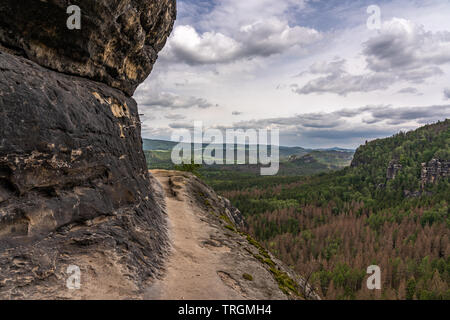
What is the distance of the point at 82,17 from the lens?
1600 cm

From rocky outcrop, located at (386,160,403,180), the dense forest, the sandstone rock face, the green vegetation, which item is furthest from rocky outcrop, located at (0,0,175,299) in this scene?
rocky outcrop, located at (386,160,403,180)

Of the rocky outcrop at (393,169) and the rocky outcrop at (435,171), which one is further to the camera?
the rocky outcrop at (393,169)

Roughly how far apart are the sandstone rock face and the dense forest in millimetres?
31953

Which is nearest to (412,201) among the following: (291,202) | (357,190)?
(357,190)

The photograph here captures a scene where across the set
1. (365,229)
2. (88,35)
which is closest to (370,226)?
(365,229)

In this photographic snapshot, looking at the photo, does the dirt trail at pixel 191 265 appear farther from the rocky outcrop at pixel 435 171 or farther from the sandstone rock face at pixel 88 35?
the rocky outcrop at pixel 435 171

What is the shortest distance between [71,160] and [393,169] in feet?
696

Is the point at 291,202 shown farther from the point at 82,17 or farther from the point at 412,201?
the point at 82,17

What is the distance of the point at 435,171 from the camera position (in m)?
158

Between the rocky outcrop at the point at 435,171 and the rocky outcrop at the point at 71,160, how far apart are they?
194222 mm

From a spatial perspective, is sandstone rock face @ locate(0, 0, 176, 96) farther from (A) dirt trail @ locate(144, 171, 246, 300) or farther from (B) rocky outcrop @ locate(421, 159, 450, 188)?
(B) rocky outcrop @ locate(421, 159, 450, 188)

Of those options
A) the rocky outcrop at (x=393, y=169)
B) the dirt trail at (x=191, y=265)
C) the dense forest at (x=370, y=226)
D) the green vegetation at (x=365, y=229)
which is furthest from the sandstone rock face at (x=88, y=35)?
the rocky outcrop at (x=393, y=169)

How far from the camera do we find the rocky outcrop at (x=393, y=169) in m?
176
